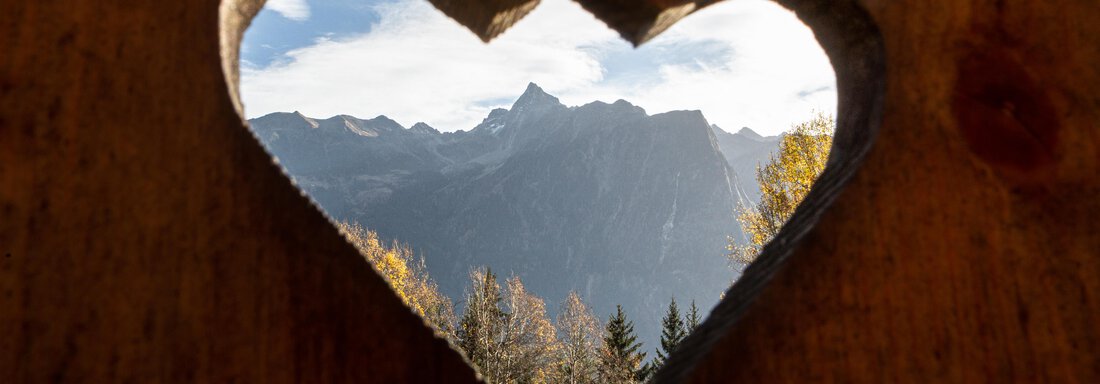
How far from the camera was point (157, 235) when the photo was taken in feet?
1.23

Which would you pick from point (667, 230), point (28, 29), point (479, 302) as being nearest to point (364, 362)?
point (28, 29)

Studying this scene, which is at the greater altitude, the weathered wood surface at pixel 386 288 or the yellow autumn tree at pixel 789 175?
the weathered wood surface at pixel 386 288

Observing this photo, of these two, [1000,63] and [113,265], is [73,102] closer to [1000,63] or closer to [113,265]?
[113,265]

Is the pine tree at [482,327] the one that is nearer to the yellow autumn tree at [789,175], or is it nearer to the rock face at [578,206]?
the yellow autumn tree at [789,175]

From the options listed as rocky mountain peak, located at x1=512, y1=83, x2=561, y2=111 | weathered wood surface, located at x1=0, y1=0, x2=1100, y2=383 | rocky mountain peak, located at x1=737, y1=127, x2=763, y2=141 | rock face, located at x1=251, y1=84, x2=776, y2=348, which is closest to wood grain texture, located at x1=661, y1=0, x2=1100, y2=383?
weathered wood surface, located at x1=0, y1=0, x2=1100, y2=383

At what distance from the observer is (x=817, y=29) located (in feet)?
1.80

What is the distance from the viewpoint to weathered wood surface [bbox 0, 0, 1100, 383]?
0.36m

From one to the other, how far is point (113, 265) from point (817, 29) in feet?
1.97

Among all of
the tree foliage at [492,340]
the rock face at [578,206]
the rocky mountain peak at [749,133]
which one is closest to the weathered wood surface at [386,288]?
the tree foliage at [492,340]

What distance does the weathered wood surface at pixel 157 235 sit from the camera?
359 mm

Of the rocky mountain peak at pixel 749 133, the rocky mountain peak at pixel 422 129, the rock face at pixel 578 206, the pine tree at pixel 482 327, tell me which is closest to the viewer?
the pine tree at pixel 482 327

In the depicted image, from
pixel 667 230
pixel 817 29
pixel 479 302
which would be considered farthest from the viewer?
pixel 667 230

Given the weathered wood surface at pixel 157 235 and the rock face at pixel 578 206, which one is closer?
the weathered wood surface at pixel 157 235

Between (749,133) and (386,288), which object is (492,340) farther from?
(749,133)
